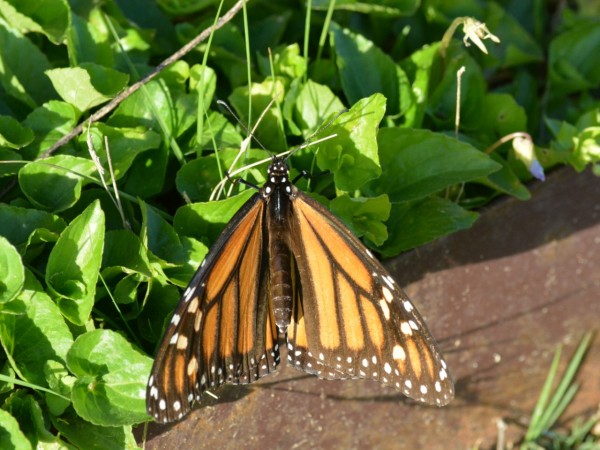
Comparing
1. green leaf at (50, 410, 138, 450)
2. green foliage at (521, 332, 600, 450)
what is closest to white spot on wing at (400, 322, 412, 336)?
green leaf at (50, 410, 138, 450)

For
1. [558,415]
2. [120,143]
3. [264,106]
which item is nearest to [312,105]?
[264,106]

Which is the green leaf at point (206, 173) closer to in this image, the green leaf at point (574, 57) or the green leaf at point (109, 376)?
the green leaf at point (109, 376)

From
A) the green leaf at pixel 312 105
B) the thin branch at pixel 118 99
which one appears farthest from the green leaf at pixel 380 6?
the thin branch at pixel 118 99

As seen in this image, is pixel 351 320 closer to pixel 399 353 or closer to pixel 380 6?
pixel 399 353

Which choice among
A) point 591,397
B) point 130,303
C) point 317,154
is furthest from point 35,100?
point 591,397

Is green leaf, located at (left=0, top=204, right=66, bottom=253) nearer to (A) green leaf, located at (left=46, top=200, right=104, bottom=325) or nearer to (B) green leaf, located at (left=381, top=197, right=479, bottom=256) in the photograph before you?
(A) green leaf, located at (left=46, top=200, right=104, bottom=325)
